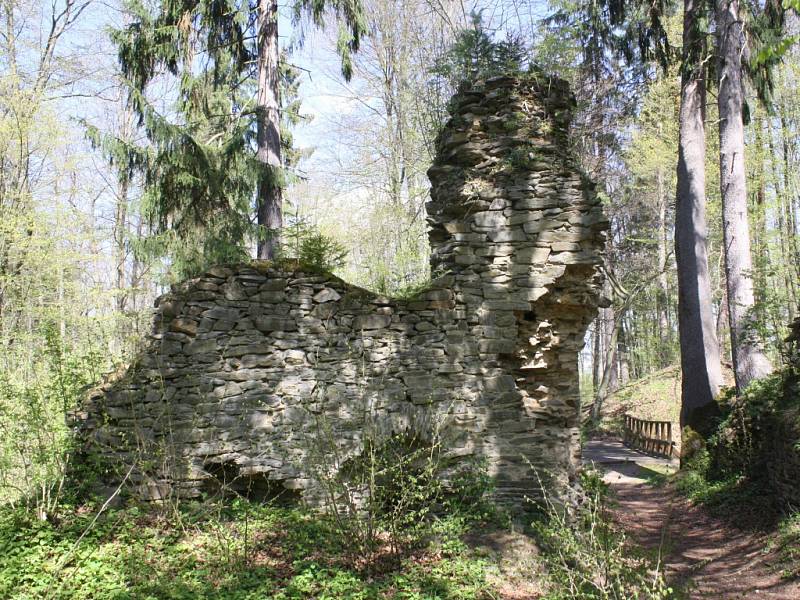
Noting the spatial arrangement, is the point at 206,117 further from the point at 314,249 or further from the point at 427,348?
the point at 427,348

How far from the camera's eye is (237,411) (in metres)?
5.84

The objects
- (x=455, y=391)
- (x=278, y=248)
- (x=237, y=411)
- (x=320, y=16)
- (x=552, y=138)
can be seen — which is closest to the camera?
(x=237, y=411)

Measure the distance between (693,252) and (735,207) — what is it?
4.04 feet

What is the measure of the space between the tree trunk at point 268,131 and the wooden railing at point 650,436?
10.5m

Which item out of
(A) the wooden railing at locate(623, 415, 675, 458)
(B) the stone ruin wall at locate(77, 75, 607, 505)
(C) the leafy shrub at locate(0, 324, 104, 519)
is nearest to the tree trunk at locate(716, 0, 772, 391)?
(A) the wooden railing at locate(623, 415, 675, 458)

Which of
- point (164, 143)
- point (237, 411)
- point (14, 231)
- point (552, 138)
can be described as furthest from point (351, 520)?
point (14, 231)

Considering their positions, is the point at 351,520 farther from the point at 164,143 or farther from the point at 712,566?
the point at 164,143

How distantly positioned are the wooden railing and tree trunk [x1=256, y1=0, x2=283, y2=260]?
34.3 feet

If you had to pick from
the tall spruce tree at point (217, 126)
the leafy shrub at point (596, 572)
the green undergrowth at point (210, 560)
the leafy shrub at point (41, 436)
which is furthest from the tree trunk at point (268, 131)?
the leafy shrub at point (596, 572)

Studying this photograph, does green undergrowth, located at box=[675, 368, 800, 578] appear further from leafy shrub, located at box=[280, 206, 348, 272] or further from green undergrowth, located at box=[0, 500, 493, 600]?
leafy shrub, located at box=[280, 206, 348, 272]

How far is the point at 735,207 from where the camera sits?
10.2 m

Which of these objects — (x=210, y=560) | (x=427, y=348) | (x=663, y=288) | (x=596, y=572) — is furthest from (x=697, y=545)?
(x=663, y=288)

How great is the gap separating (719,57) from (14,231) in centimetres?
1508

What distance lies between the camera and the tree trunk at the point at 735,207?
9.47 meters
